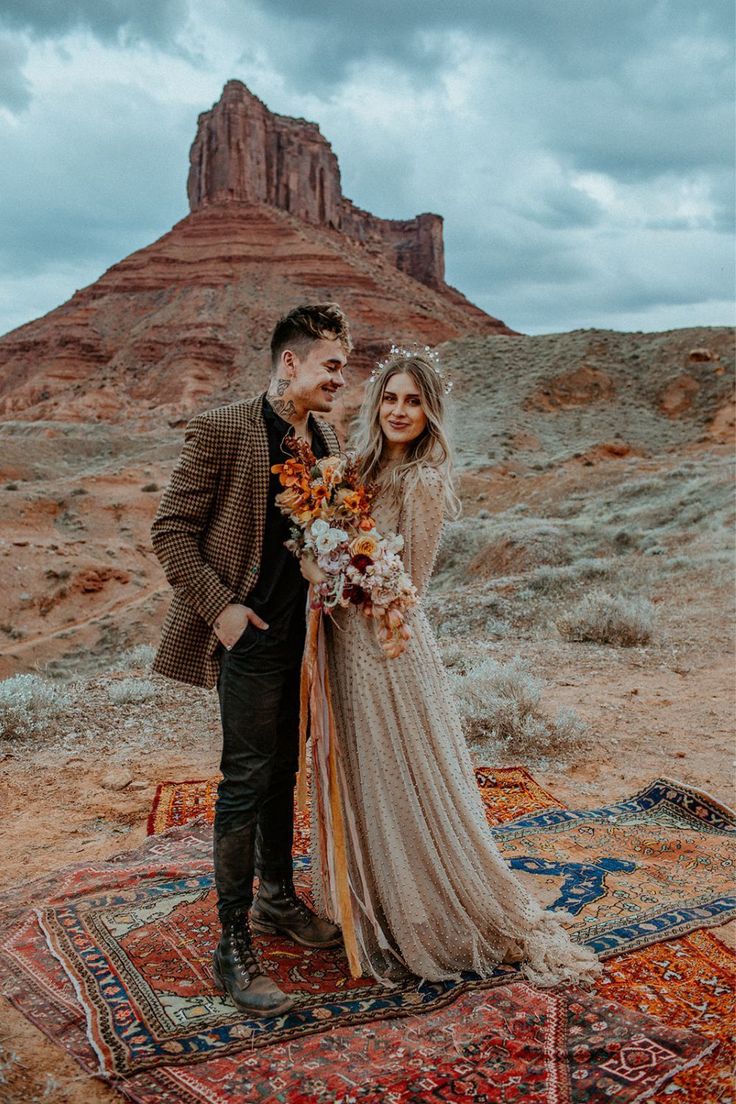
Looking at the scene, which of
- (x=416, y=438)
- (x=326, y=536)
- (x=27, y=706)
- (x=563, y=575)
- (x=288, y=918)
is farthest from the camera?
(x=563, y=575)

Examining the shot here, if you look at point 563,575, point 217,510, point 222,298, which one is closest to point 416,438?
point 217,510

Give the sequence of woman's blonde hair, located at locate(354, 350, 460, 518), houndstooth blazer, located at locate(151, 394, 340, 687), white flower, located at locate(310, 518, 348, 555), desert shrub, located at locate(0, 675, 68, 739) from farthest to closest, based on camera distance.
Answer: desert shrub, located at locate(0, 675, 68, 739) → woman's blonde hair, located at locate(354, 350, 460, 518) → houndstooth blazer, located at locate(151, 394, 340, 687) → white flower, located at locate(310, 518, 348, 555)

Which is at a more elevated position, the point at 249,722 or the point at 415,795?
the point at 249,722

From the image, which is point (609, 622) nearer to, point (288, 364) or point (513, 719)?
point (513, 719)

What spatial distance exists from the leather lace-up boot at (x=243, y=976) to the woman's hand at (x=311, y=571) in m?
1.24

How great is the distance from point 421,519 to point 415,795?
3.32ft

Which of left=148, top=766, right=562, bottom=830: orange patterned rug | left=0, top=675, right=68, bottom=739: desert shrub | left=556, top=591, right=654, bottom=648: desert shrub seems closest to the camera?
left=148, top=766, right=562, bottom=830: orange patterned rug

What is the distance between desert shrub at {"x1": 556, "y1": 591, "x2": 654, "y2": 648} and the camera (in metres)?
8.77

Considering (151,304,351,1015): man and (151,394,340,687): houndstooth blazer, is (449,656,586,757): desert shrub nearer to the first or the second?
(151,304,351,1015): man

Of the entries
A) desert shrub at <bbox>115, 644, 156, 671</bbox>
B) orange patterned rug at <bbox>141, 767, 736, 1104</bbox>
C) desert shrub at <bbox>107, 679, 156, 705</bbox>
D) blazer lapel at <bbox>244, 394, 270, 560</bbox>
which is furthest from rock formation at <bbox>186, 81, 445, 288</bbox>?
orange patterned rug at <bbox>141, 767, 736, 1104</bbox>

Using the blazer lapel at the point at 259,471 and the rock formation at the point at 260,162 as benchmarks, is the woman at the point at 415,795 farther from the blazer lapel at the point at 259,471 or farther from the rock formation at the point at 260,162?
the rock formation at the point at 260,162

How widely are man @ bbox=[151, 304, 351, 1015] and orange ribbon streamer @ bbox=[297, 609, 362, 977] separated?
0.34 ft

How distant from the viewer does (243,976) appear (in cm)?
296

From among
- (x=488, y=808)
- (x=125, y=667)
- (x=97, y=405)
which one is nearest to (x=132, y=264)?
(x=97, y=405)
